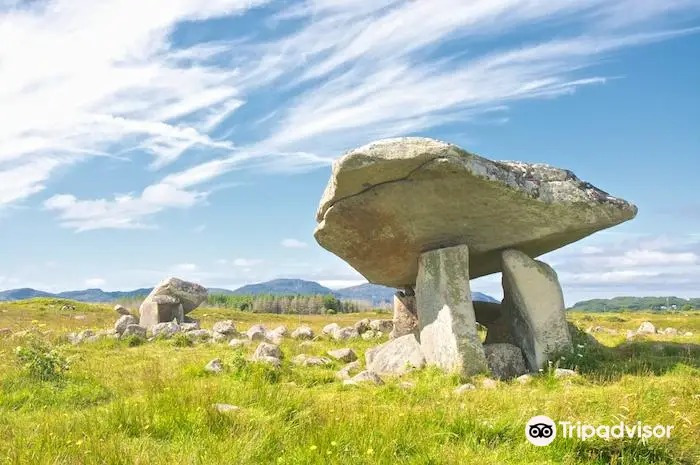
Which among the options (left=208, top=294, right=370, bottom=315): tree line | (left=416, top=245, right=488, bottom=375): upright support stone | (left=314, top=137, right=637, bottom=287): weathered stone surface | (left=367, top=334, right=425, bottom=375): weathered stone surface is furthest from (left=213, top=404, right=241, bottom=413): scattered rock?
(left=208, top=294, right=370, bottom=315): tree line

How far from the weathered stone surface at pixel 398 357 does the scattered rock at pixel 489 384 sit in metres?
2.23

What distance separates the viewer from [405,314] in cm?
1814

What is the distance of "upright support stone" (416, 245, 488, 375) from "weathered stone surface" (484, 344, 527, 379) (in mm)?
708

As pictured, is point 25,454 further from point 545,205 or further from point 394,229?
point 545,205

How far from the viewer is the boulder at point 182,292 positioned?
96.9ft

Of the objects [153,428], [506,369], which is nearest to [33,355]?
[153,428]

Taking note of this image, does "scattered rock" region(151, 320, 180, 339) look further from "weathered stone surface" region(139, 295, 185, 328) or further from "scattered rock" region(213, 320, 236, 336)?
"weathered stone surface" region(139, 295, 185, 328)

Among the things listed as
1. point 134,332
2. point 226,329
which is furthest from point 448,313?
point 134,332

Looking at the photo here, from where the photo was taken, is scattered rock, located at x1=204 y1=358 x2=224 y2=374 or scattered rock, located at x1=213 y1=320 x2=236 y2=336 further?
scattered rock, located at x1=213 y1=320 x2=236 y2=336

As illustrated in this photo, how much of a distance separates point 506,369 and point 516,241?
3165mm

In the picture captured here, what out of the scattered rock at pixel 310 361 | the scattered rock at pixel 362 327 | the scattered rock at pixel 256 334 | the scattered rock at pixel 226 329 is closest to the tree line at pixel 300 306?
the scattered rock at pixel 362 327

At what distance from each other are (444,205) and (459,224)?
0.88 m

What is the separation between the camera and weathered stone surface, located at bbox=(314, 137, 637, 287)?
12234mm

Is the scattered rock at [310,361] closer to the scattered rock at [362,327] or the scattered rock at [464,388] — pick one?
the scattered rock at [464,388]
